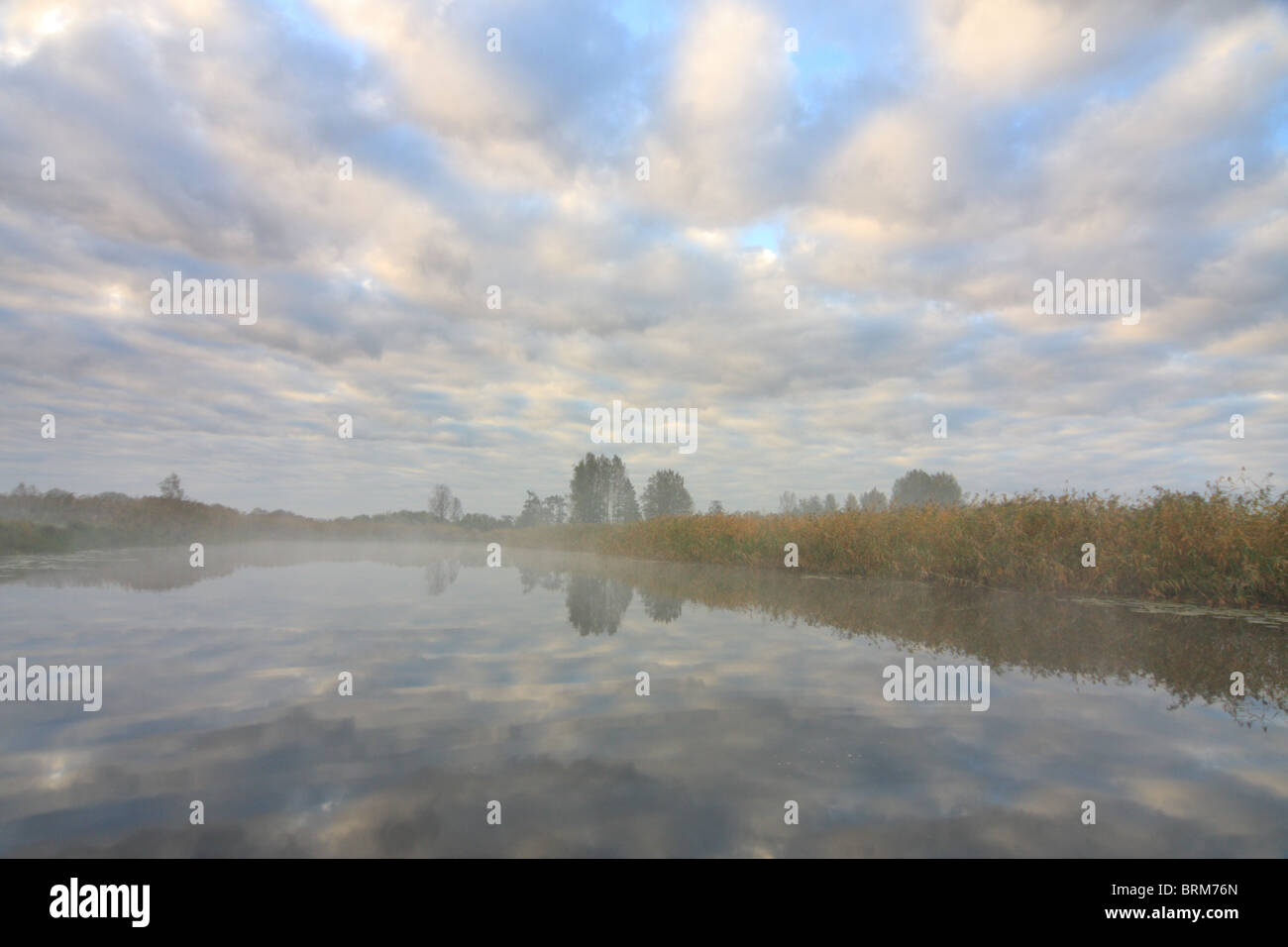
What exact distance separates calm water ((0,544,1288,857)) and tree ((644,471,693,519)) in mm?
85751

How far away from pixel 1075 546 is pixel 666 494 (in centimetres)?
8295

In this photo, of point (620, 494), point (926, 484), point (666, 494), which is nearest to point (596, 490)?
point (620, 494)

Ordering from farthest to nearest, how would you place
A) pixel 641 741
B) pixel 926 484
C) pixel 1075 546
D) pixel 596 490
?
pixel 926 484 → pixel 596 490 → pixel 1075 546 → pixel 641 741

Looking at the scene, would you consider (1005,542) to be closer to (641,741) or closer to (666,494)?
(641,741)

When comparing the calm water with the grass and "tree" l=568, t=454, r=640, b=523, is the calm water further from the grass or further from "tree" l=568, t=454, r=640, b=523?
"tree" l=568, t=454, r=640, b=523

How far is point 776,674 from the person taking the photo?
630 centimetres

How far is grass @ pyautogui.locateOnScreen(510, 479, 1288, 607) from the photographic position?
1086cm

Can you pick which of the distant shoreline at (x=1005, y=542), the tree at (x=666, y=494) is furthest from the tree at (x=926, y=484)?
the distant shoreline at (x=1005, y=542)

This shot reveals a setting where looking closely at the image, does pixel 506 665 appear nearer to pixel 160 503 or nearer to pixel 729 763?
pixel 729 763

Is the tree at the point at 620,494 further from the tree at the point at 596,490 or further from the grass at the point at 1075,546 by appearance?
the grass at the point at 1075,546

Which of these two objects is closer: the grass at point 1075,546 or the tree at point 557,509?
the grass at point 1075,546

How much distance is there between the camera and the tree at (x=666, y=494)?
312 ft

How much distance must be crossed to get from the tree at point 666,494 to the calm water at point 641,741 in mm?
85751

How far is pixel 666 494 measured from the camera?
96.1m
